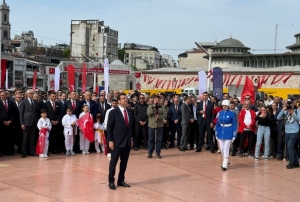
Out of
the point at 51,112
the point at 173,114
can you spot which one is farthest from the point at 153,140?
the point at 51,112

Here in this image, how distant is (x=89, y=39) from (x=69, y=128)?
96.8m

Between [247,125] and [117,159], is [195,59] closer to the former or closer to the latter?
[247,125]

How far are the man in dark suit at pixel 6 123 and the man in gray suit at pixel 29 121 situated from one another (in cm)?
36

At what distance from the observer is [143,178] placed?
934 cm

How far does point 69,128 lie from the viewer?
12.4 metres

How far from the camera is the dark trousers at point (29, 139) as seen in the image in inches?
464

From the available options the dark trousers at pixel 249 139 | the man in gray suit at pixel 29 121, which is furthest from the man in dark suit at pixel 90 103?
the dark trousers at pixel 249 139

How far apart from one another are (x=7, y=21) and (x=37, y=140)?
302ft

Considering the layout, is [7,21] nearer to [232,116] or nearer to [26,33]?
[26,33]

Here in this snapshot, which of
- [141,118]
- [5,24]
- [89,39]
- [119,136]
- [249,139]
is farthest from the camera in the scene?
[89,39]

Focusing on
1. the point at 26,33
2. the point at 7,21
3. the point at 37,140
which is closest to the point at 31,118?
the point at 37,140

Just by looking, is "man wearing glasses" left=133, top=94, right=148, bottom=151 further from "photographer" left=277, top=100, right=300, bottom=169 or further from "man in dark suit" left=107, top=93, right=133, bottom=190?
"man in dark suit" left=107, top=93, right=133, bottom=190

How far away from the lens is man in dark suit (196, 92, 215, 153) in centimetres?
1375

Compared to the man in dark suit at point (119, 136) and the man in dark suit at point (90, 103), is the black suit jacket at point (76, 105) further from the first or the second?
the man in dark suit at point (119, 136)
